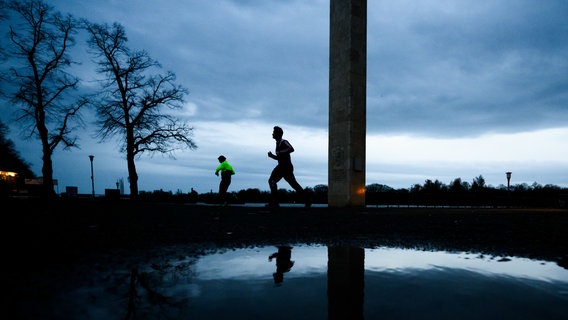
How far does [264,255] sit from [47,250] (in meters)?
1.56

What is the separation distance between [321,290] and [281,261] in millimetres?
673

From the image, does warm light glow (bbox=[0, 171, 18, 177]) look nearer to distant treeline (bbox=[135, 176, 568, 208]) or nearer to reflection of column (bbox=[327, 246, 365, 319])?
distant treeline (bbox=[135, 176, 568, 208])

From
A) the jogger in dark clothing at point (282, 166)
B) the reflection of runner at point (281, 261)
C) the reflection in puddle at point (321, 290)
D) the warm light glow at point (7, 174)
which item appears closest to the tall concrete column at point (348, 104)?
the jogger in dark clothing at point (282, 166)

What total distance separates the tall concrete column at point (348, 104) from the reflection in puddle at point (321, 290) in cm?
1025

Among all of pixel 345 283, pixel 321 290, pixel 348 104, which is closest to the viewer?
pixel 321 290

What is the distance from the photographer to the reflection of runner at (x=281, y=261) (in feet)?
4.98

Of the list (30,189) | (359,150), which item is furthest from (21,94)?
(359,150)

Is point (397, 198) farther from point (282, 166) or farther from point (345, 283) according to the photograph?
point (345, 283)

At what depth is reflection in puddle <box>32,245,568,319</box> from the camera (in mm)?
1030

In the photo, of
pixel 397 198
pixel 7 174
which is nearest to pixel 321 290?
pixel 397 198

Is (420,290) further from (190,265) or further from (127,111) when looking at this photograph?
(127,111)

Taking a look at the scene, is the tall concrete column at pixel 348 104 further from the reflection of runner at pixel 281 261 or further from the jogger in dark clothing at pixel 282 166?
the reflection of runner at pixel 281 261

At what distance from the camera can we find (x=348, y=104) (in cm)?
1209

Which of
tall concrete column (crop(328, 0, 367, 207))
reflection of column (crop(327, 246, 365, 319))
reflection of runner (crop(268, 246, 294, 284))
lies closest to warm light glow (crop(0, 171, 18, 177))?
tall concrete column (crop(328, 0, 367, 207))
